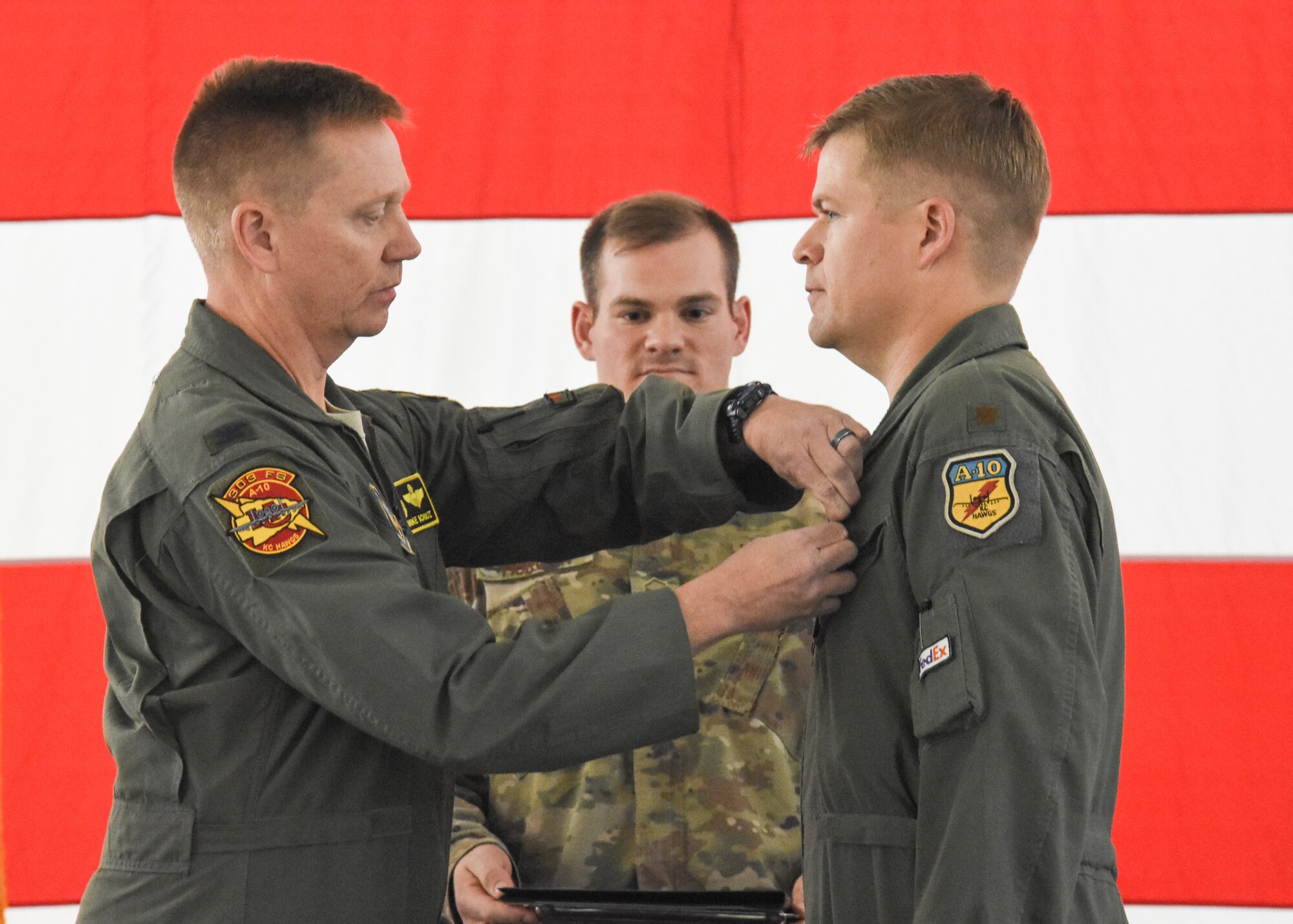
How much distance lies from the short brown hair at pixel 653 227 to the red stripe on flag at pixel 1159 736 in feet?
3.32

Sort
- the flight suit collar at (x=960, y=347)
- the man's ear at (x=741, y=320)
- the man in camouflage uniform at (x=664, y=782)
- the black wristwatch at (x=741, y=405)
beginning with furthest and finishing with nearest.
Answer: the man's ear at (x=741, y=320) → the man in camouflage uniform at (x=664, y=782) → the black wristwatch at (x=741, y=405) → the flight suit collar at (x=960, y=347)

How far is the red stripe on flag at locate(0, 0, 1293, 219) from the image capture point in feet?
8.36

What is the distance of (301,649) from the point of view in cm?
121

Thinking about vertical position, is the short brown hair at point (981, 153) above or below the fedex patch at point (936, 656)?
above

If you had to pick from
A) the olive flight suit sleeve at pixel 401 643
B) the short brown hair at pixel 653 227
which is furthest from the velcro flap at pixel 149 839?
the short brown hair at pixel 653 227

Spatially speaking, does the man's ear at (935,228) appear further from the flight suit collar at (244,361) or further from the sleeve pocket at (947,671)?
the flight suit collar at (244,361)

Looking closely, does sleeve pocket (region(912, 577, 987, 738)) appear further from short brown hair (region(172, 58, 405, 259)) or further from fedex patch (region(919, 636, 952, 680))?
short brown hair (region(172, 58, 405, 259))

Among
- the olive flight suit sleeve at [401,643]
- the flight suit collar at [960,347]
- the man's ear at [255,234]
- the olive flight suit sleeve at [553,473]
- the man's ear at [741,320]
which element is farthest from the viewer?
the man's ear at [741,320]

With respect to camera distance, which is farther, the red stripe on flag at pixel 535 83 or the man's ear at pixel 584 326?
the red stripe on flag at pixel 535 83

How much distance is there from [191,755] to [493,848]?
67cm

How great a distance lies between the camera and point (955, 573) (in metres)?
1.14

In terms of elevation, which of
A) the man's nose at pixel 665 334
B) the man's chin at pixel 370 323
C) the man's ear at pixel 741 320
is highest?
the man's ear at pixel 741 320

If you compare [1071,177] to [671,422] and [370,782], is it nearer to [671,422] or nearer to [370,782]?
[671,422]

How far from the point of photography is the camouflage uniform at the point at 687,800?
1851 millimetres
